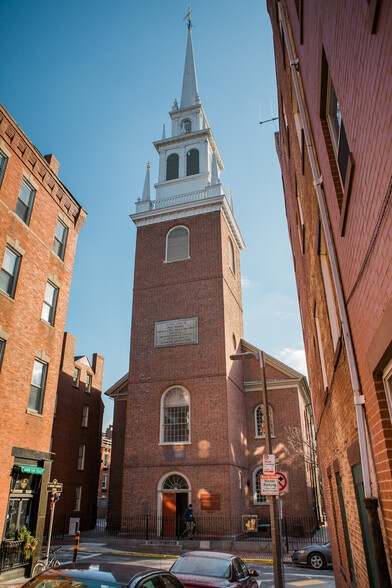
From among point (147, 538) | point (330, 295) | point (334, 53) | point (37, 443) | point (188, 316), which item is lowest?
point (147, 538)

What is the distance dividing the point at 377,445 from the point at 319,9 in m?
4.06

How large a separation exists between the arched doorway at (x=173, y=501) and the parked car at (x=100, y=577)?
60.4ft

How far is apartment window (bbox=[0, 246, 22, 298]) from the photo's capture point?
535 inches

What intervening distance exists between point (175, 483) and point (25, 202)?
668 inches

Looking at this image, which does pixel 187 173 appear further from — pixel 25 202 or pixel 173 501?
pixel 173 501

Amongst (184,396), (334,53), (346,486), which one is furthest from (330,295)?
(184,396)

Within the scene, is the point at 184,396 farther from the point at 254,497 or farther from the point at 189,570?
the point at 189,570

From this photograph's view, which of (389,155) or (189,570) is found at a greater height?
(389,155)

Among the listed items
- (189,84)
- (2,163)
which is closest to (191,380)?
(2,163)

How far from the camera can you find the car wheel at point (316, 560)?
1483 centimetres

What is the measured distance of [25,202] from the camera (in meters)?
15.2

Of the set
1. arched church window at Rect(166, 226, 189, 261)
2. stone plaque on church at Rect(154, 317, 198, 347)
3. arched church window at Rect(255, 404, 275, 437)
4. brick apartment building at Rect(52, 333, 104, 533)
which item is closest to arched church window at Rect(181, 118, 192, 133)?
arched church window at Rect(166, 226, 189, 261)

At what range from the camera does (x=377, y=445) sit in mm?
3539

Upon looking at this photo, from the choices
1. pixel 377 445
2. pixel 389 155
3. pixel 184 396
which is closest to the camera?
pixel 389 155
